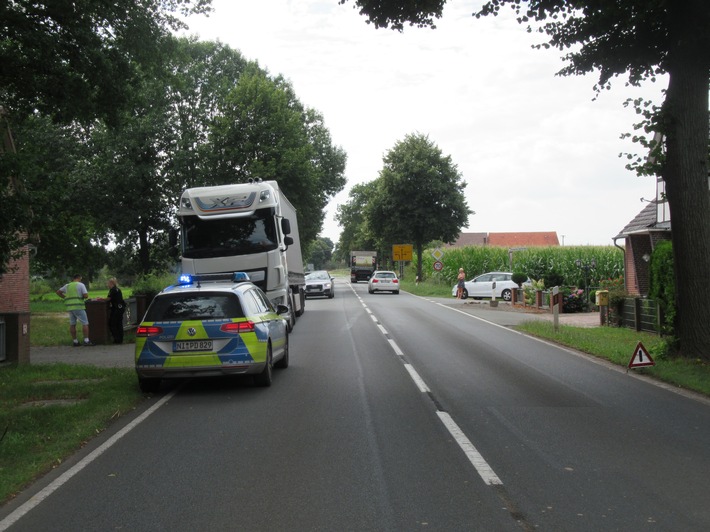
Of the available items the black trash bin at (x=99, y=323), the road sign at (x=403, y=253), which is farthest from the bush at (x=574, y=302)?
→ the road sign at (x=403, y=253)

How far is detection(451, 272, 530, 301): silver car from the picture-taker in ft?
128

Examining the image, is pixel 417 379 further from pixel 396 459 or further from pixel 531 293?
pixel 531 293

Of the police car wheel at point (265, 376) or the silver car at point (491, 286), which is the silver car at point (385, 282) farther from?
the police car wheel at point (265, 376)

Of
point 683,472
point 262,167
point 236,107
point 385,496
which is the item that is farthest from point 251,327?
point 236,107

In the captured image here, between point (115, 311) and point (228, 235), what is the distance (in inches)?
134

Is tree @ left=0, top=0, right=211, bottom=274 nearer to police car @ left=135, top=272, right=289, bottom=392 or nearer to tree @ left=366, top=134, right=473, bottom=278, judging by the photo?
police car @ left=135, top=272, right=289, bottom=392

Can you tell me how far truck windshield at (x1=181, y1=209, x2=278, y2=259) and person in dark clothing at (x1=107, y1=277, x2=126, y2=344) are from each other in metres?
2.00

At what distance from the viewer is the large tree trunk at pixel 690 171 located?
39.7ft

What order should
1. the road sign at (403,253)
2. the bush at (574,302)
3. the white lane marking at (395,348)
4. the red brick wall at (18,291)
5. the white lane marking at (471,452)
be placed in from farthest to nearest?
the road sign at (403,253) → the bush at (574,302) → the red brick wall at (18,291) → the white lane marking at (395,348) → the white lane marking at (471,452)

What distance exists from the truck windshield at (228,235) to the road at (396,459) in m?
6.30

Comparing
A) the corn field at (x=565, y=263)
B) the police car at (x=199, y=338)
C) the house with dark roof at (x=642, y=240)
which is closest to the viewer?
the police car at (x=199, y=338)

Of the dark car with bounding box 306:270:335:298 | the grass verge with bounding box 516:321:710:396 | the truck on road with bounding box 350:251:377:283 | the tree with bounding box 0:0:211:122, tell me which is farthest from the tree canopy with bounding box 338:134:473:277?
the tree with bounding box 0:0:211:122

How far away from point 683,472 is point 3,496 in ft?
17.9

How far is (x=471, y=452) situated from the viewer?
6648 millimetres
